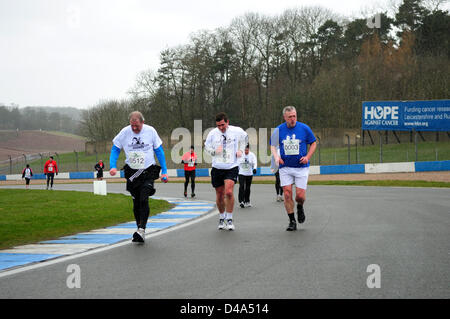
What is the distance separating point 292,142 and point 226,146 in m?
1.13

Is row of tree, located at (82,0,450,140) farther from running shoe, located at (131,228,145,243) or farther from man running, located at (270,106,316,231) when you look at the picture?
running shoe, located at (131,228,145,243)

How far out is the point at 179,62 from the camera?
65.0 metres

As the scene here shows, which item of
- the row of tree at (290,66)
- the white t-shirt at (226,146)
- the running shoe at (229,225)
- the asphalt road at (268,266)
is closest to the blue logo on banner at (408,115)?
the row of tree at (290,66)

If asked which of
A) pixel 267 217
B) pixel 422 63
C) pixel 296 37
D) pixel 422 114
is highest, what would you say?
pixel 296 37

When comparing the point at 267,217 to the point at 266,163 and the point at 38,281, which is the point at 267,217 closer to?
the point at 38,281

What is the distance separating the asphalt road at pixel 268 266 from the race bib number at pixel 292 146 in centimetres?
126

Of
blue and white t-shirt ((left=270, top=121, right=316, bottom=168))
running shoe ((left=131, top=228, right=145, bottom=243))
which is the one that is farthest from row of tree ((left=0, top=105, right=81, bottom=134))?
running shoe ((left=131, top=228, right=145, bottom=243))

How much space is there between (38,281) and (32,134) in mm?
133872

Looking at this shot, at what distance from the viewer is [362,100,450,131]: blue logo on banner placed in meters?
41.1

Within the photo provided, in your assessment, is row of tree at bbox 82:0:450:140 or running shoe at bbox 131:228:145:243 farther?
row of tree at bbox 82:0:450:140

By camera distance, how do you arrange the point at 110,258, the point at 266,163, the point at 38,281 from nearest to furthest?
the point at 38,281
the point at 110,258
the point at 266,163

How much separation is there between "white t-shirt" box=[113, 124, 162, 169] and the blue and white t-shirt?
2098 mm

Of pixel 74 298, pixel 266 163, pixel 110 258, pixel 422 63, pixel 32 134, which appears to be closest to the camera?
pixel 74 298

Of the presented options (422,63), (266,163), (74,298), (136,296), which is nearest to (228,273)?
(136,296)
